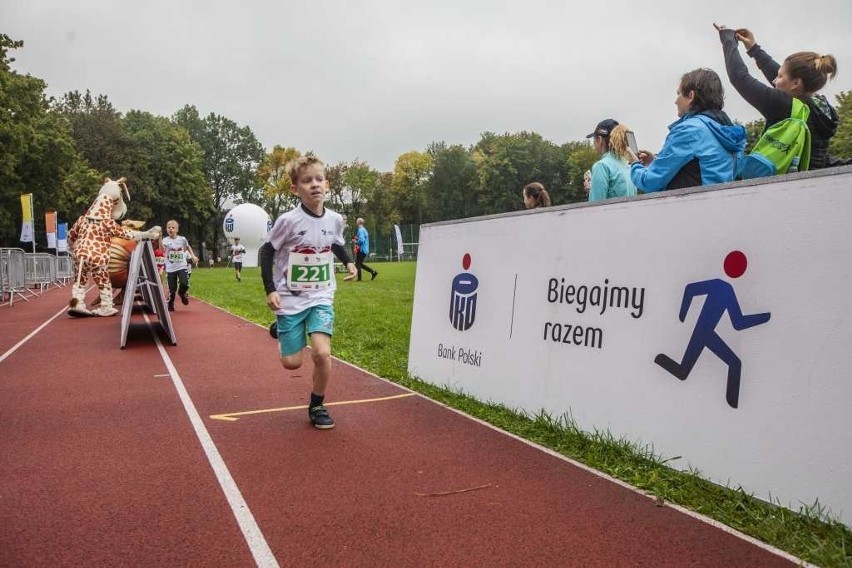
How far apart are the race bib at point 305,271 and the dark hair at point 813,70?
12.1 feet

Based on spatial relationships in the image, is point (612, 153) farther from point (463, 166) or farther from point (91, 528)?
point (463, 166)

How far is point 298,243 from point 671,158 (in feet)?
9.13

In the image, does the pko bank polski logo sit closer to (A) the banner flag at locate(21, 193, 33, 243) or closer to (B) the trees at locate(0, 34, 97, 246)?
(A) the banner flag at locate(21, 193, 33, 243)

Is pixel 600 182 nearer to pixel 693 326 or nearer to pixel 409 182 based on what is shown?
pixel 693 326

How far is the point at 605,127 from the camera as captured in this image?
5.58m

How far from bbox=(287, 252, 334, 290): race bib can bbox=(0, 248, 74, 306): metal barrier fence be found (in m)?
13.9

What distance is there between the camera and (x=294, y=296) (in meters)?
4.79

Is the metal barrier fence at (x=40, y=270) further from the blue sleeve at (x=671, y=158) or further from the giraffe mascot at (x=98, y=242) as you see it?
the blue sleeve at (x=671, y=158)

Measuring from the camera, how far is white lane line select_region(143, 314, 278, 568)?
2762 mm

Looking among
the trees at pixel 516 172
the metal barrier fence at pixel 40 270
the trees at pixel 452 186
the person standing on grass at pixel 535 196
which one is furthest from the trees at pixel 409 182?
the person standing on grass at pixel 535 196

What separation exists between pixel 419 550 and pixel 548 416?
6.64 ft

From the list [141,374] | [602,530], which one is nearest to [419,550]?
Answer: [602,530]

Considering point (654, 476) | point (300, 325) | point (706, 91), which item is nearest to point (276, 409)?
point (300, 325)

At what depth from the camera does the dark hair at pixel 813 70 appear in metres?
4.25
